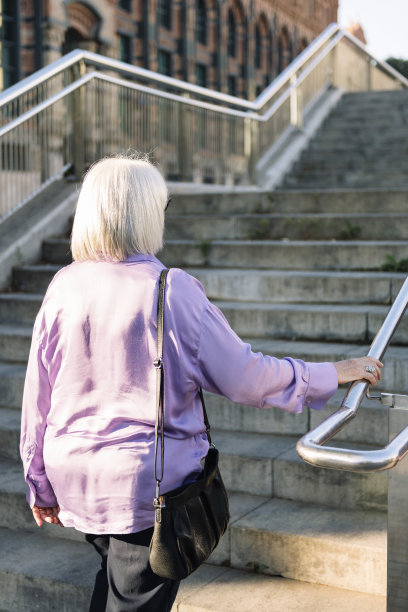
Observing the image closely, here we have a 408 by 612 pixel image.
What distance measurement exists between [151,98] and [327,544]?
20.6ft

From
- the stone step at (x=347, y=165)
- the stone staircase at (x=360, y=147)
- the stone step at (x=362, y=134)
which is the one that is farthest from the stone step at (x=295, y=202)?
the stone step at (x=362, y=134)

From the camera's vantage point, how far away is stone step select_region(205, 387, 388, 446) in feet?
13.4

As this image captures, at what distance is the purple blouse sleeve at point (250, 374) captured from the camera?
2.25 metres

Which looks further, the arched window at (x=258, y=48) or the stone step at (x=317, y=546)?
the arched window at (x=258, y=48)

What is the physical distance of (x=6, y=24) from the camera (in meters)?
18.4

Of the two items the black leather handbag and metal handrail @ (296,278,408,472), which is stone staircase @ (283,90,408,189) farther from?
the black leather handbag

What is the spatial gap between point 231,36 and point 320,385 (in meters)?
31.1

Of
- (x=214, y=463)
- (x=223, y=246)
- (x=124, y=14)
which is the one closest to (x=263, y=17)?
(x=124, y=14)

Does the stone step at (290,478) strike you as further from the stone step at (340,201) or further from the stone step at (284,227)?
the stone step at (340,201)

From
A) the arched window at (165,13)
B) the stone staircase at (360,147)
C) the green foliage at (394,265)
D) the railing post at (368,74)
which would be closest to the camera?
the green foliage at (394,265)

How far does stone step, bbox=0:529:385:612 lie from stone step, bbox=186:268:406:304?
8.38 feet

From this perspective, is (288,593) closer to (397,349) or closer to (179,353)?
(179,353)

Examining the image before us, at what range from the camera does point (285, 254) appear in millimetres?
6406

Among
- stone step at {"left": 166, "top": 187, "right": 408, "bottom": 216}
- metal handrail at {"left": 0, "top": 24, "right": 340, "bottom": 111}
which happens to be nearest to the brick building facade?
metal handrail at {"left": 0, "top": 24, "right": 340, "bottom": 111}
